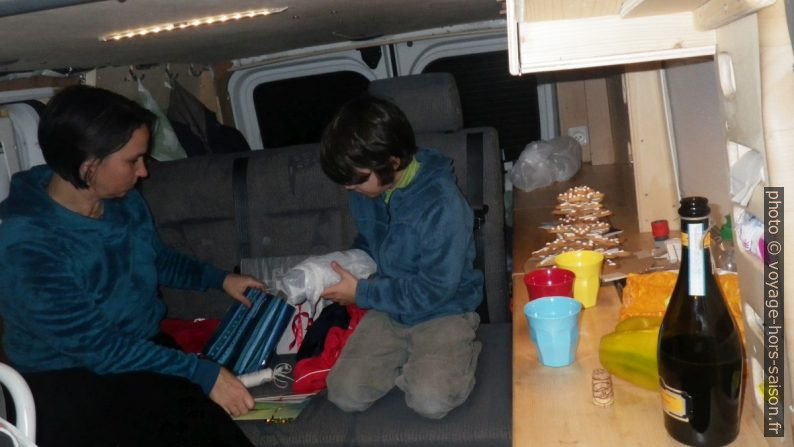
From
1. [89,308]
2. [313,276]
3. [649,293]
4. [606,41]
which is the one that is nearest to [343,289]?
[313,276]

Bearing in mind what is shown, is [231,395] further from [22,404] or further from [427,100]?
[427,100]

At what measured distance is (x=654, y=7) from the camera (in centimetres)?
98

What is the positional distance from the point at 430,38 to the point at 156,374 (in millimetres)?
2162

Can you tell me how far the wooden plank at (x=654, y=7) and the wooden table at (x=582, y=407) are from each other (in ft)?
1.96

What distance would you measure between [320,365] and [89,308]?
67cm

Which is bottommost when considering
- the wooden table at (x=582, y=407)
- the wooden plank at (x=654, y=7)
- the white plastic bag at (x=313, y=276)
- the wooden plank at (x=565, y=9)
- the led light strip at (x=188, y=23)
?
the wooden table at (x=582, y=407)

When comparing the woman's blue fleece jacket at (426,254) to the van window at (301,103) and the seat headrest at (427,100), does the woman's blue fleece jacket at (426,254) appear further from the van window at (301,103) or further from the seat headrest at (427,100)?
the van window at (301,103)

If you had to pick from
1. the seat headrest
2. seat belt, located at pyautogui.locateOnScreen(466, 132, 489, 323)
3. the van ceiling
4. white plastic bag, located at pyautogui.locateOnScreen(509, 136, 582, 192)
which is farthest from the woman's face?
white plastic bag, located at pyautogui.locateOnScreen(509, 136, 582, 192)

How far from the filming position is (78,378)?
1907 millimetres

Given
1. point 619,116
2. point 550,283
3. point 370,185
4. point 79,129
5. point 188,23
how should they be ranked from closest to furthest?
point 550,283 → point 79,129 → point 370,185 → point 188,23 → point 619,116

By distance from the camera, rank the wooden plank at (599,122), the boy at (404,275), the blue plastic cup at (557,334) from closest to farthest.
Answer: the blue plastic cup at (557,334)
the boy at (404,275)
the wooden plank at (599,122)

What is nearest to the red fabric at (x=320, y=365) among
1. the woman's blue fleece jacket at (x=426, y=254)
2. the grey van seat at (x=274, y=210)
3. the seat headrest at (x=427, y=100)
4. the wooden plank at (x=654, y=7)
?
the grey van seat at (x=274, y=210)

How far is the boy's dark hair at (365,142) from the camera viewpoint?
1920 millimetres

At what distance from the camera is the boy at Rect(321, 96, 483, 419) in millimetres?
1879
